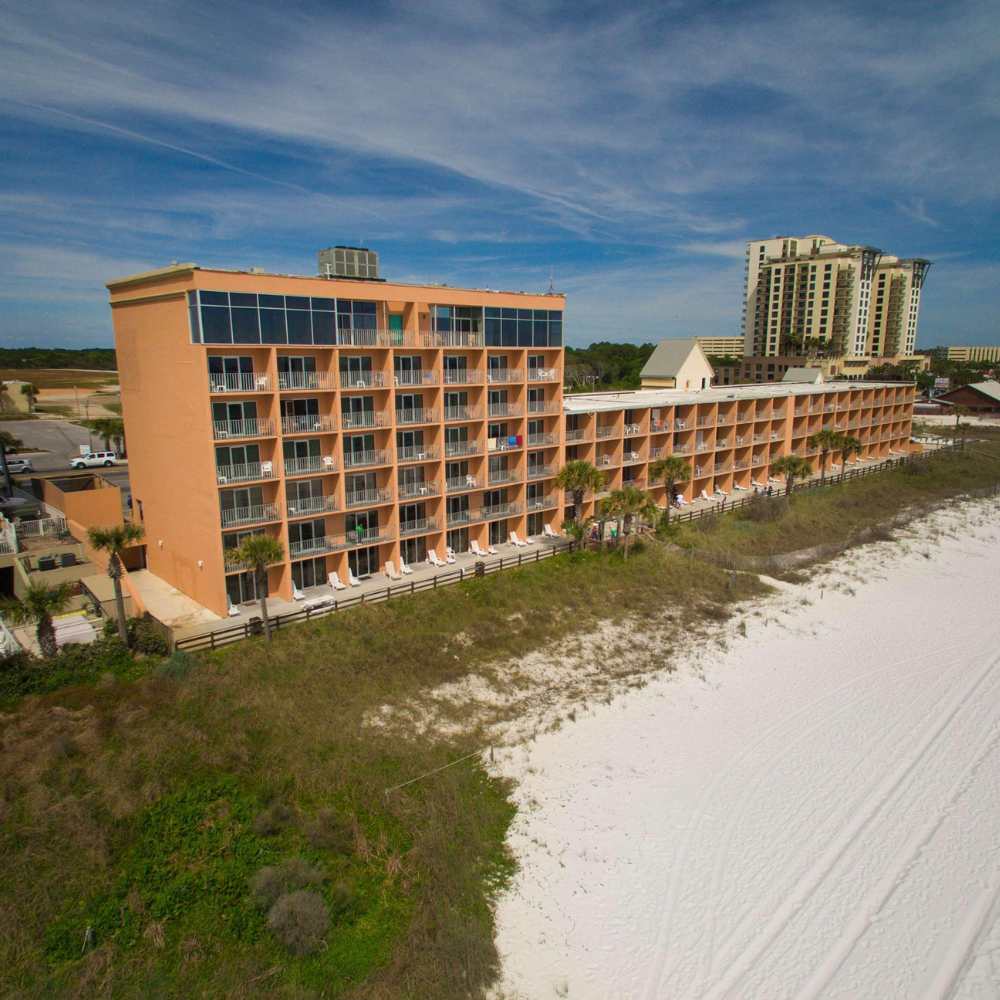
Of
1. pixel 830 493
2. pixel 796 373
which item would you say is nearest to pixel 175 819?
pixel 830 493

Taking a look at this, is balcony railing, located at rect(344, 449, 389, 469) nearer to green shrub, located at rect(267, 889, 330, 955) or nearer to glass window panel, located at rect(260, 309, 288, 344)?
glass window panel, located at rect(260, 309, 288, 344)

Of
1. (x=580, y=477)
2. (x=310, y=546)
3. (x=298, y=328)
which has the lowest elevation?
(x=310, y=546)

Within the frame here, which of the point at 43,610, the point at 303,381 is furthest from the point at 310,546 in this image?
the point at 43,610

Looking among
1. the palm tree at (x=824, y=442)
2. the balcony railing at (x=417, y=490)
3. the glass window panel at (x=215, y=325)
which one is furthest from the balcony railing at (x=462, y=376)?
the palm tree at (x=824, y=442)

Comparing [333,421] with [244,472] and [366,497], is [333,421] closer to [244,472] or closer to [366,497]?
[366,497]

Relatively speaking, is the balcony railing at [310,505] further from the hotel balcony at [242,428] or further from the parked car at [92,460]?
the parked car at [92,460]

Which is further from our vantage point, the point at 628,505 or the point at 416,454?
the point at 628,505
